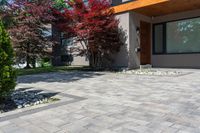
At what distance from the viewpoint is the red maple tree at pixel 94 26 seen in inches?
410

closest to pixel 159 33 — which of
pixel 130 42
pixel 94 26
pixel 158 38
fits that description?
pixel 158 38

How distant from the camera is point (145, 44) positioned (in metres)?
13.0

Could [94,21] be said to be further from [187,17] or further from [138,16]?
[187,17]

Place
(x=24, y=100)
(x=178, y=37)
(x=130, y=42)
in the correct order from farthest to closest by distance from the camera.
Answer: (x=178, y=37)
(x=130, y=42)
(x=24, y=100)

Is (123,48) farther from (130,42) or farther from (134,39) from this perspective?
(134,39)

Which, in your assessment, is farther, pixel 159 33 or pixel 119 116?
pixel 159 33

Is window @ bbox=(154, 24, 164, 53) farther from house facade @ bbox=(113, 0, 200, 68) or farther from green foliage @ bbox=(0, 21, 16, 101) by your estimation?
green foliage @ bbox=(0, 21, 16, 101)

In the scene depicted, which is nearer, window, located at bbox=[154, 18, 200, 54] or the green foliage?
the green foliage

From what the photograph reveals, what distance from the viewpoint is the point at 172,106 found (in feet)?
13.6

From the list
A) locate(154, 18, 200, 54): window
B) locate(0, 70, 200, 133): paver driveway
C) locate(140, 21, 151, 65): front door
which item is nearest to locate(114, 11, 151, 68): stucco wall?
locate(140, 21, 151, 65): front door

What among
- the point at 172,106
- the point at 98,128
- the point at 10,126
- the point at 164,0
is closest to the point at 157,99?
the point at 172,106

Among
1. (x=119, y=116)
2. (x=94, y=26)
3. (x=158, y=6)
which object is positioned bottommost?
(x=119, y=116)

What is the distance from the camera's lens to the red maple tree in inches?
410

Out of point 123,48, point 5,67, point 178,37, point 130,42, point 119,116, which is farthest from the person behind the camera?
point 178,37
